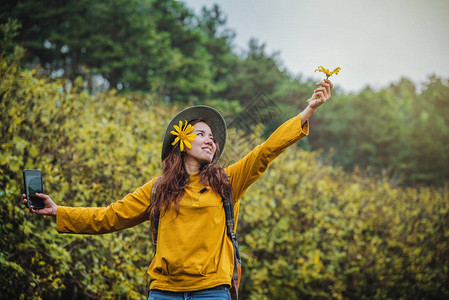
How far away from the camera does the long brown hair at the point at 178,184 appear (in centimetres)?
205

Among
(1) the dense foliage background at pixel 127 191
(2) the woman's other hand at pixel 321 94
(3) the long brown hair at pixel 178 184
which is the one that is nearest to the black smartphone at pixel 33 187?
(3) the long brown hair at pixel 178 184

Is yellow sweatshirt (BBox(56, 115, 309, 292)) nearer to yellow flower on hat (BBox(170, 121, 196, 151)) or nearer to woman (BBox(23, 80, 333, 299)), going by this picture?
woman (BBox(23, 80, 333, 299))

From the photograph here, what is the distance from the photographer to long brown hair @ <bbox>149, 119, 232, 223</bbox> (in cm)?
205

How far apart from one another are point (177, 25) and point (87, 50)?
548 cm

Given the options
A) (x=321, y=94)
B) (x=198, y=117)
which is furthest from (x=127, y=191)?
(x=321, y=94)

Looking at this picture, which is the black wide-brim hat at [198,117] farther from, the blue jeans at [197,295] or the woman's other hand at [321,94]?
the blue jeans at [197,295]

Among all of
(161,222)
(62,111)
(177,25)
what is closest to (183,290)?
(161,222)

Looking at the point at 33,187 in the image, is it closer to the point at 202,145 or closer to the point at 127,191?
the point at 202,145

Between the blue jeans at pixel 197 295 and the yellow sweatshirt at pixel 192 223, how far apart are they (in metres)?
0.04

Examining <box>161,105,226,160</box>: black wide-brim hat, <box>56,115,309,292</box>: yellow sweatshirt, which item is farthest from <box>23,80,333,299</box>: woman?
<box>161,105,226,160</box>: black wide-brim hat

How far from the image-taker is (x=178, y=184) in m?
2.13

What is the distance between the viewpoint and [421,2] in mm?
9984

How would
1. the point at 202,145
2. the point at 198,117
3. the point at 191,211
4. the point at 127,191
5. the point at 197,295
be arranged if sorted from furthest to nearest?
the point at 127,191 → the point at 198,117 → the point at 202,145 → the point at 191,211 → the point at 197,295

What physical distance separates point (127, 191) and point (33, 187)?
197 cm
